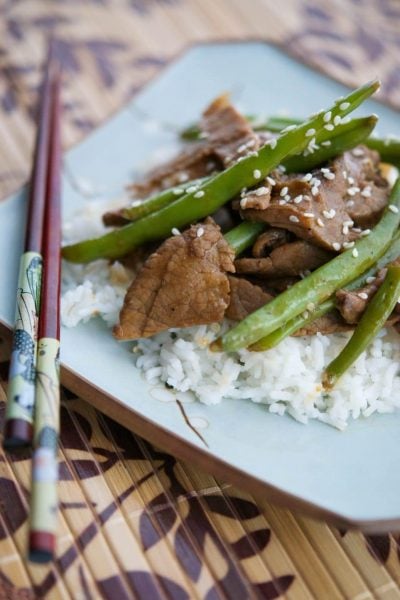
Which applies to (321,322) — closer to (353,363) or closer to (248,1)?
(353,363)

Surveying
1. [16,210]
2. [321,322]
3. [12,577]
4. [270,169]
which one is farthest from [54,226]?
[12,577]

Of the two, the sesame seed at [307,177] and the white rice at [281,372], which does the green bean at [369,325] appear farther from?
the sesame seed at [307,177]

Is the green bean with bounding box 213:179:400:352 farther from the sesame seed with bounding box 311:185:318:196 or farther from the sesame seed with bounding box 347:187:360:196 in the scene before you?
the sesame seed with bounding box 311:185:318:196

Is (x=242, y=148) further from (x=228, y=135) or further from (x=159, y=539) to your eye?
(x=159, y=539)

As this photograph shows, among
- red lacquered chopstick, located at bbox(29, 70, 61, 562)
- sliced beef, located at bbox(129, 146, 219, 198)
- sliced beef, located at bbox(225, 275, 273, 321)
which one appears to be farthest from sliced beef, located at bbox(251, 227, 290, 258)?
red lacquered chopstick, located at bbox(29, 70, 61, 562)

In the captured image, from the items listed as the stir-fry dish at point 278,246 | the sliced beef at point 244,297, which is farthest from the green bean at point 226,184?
the sliced beef at point 244,297

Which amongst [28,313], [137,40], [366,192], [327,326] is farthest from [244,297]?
[137,40]
